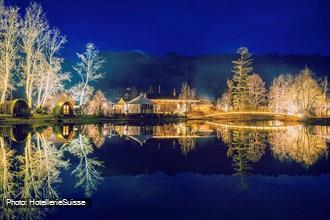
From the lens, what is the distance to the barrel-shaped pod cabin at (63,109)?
40.8 metres

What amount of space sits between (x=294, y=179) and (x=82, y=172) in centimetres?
725

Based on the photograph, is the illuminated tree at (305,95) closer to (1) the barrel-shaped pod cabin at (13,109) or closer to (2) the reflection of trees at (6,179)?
(1) the barrel-shaped pod cabin at (13,109)

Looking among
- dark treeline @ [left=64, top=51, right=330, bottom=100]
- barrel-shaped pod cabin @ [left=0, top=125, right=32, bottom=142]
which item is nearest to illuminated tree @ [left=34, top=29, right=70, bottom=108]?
barrel-shaped pod cabin @ [left=0, top=125, right=32, bottom=142]

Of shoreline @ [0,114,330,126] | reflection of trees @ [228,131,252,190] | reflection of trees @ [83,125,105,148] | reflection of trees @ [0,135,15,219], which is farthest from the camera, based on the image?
shoreline @ [0,114,330,126]

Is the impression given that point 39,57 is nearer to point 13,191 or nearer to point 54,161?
point 54,161

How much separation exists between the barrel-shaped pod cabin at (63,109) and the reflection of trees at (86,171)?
25459 mm

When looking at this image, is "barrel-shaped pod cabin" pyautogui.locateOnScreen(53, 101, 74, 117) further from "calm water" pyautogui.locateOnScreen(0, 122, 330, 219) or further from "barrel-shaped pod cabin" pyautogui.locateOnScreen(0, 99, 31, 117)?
"calm water" pyautogui.locateOnScreen(0, 122, 330, 219)

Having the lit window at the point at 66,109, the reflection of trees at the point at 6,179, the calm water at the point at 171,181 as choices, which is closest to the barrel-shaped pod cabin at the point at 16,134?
the calm water at the point at 171,181

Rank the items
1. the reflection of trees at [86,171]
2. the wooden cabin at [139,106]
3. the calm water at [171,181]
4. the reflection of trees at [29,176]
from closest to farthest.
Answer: the reflection of trees at [29,176], the calm water at [171,181], the reflection of trees at [86,171], the wooden cabin at [139,106]

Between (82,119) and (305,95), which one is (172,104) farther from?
(82,119)

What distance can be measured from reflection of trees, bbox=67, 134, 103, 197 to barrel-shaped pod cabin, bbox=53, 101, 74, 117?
25.5 meters

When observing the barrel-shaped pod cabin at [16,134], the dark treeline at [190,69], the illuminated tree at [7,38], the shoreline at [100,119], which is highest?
the dark treeline at [190,69]

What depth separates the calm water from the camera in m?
7.20

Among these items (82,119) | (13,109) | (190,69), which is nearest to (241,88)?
(82,119)
